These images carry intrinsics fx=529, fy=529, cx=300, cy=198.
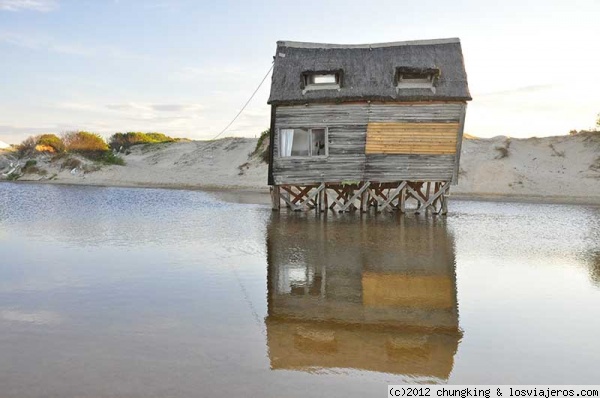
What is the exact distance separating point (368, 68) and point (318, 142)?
3843 mm

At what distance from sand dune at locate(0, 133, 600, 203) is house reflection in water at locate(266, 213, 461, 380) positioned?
2059cm

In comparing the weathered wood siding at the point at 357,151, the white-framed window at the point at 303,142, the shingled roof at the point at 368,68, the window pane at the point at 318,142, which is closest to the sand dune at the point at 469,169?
the weathered wood siding at the point at 357,151

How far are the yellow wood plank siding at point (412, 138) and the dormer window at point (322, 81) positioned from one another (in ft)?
7.37

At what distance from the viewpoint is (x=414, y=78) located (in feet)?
73.5

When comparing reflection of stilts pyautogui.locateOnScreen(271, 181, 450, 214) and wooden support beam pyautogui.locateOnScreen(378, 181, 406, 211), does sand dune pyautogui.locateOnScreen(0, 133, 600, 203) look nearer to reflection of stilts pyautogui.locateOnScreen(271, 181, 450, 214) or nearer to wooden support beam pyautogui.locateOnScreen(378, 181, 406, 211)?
reflection of stilts pyautogui.locateOnScreen(271, 181, 450, 214)

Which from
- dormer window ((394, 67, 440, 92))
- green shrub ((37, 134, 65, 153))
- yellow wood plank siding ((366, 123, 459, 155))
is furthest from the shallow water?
green shrub ((37, 134, 65, 153))

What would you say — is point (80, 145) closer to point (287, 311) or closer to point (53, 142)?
point (53, 142)

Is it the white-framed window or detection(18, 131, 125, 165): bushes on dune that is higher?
detection(18, 131, 125, 165): bushes on dune

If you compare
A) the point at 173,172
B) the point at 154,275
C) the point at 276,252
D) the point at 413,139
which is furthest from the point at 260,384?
the point at 173,172

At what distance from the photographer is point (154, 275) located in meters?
10.1

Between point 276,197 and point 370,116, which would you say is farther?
point 276,197

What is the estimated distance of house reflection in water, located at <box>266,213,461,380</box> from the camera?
20.1 ft

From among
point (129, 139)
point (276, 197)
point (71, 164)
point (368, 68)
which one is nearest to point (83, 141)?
point (129, 139)

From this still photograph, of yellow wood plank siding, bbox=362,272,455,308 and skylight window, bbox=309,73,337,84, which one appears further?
skylight window, bbox=309,73,337,84
